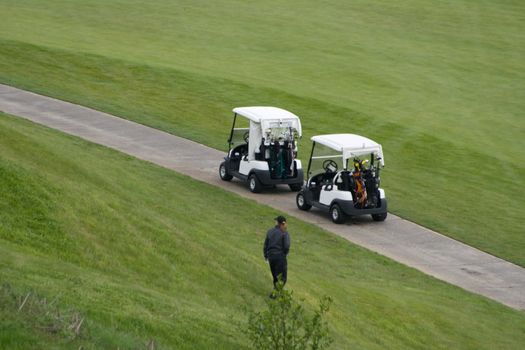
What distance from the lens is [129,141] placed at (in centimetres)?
3312

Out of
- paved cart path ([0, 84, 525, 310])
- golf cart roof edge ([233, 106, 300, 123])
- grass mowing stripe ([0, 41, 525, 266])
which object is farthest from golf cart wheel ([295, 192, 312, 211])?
grass mowing stripe ([0, 41, 525, 266])

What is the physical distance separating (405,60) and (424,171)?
21.4 metres

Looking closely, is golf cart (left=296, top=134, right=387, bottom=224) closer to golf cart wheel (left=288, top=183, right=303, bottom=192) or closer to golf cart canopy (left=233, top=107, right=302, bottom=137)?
golf cart canopy (left=233, top=107, right=302, bottom=137)

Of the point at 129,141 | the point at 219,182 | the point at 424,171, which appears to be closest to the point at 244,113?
the point at 219,182

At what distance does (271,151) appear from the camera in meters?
28.8

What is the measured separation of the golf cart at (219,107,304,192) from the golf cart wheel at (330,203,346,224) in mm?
2455

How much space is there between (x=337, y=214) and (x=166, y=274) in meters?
10.6

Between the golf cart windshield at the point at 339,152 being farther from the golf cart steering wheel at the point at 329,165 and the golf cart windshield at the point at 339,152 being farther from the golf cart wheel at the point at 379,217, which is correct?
the golf cart wheel at the point at 379,217

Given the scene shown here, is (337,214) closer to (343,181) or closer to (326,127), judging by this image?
(343,181)

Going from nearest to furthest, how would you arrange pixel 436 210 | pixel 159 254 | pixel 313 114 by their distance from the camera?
pixel 159 254 → pixel 436 210 → pixel 313 114

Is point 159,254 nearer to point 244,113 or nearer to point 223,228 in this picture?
point 223,228

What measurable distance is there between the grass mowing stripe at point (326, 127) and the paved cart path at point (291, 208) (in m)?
0.85

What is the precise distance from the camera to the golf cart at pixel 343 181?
26531 millimetres

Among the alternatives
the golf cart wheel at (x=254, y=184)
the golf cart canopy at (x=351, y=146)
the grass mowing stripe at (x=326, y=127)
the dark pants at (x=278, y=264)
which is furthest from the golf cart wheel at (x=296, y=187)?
the dark pants at (x=278, y=264)
